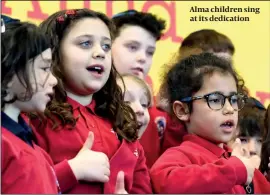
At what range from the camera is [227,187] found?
1.86 metres

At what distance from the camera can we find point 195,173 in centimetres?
185

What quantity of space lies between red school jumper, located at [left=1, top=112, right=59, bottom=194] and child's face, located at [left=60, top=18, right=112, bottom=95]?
0.34 meters

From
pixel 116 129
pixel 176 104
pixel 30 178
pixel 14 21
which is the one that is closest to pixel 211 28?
pixel 176 104

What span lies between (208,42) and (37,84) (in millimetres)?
1196

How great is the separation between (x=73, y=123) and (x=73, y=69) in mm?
159

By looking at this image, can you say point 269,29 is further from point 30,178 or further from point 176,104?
point 30,178

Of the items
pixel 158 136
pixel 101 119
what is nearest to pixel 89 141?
pixel 101 119

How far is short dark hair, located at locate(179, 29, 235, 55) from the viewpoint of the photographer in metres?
2.69

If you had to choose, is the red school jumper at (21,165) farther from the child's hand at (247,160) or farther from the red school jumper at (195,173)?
the child's hand at (247,160)

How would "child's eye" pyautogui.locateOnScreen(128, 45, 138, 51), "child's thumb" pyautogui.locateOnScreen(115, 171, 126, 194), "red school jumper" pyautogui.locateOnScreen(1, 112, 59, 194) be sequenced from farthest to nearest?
"child's eye" pyautogui.locateOnScreen(128, 45, 138, 51)
"child's thumb" pyautogui.locateOnScreen(115, 171, 126, 194)
"red school jumper" pyautogui.locateOnScreen(1, 112, 59, 194)

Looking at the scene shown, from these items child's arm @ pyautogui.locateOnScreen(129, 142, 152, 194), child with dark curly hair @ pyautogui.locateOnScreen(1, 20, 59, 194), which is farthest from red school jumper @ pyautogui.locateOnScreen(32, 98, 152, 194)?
child with dark curly hair @ pyautogui.locateOnScreen(1, 20, 59, 194)

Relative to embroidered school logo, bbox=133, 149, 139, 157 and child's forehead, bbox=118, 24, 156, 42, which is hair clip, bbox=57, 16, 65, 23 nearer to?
embroidered school logo, bbox=133, 149, 139, 157

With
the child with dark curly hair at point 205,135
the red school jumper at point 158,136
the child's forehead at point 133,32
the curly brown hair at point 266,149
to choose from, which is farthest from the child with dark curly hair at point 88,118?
the child's forehead at point 133,32

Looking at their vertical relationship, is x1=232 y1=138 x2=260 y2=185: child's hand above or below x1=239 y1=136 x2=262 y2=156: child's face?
above
